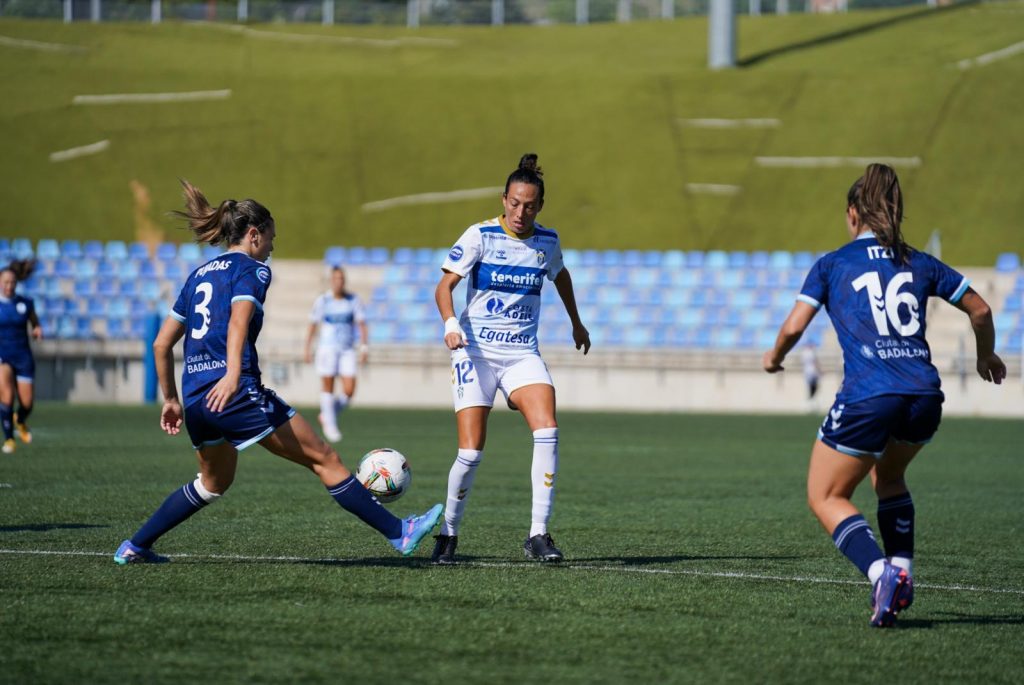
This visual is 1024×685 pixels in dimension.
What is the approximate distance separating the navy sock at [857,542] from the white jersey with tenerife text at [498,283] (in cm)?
251

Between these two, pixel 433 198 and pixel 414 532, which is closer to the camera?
pixel 414 532

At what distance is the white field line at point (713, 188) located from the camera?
39750 millimetres

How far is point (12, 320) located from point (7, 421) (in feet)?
3.84

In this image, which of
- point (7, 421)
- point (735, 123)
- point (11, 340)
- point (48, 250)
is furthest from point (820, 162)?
point (7, 421)

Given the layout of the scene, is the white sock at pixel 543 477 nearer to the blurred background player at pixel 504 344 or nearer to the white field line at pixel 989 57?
the blurred background player at pixel 504 344

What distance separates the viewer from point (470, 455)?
7.71 m

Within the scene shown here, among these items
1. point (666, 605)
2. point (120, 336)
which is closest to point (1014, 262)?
point (120, 336)

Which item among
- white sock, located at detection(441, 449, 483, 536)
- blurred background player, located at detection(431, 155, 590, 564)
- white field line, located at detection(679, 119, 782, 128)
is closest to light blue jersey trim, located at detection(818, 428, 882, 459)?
blurred background player, located at detection(431, 155, 590, 564)

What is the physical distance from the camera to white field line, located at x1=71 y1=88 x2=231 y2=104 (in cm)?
4425

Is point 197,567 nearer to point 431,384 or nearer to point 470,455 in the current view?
point 470,455

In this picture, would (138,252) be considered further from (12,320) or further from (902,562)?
(902,562)

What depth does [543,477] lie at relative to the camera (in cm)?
773

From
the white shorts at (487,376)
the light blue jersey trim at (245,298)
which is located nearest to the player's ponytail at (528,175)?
the white shorts at (487,376)

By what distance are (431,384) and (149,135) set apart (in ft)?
57.3
